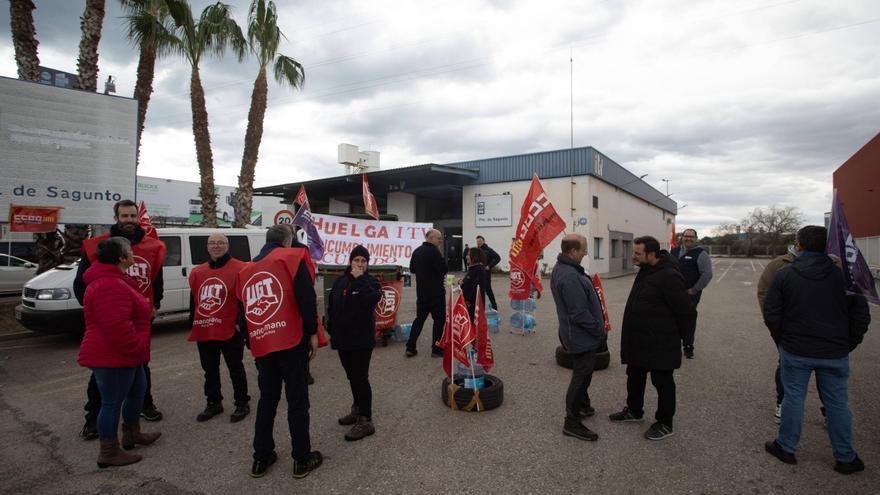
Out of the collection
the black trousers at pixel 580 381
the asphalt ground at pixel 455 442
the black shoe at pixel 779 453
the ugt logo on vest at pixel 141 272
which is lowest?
the asphalt ground at pixel 455 442

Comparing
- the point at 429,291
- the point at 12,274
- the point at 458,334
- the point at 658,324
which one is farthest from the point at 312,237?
the point at 12,274

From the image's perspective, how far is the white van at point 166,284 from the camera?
22.5ft

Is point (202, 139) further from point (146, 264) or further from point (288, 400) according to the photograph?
point (288, 400)

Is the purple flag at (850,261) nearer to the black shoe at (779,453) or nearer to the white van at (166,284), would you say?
the black shoe at (779,453)

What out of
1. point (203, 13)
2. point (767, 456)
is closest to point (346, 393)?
point (767, 456)

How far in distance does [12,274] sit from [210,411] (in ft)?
53.3

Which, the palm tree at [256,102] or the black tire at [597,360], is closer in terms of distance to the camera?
the black tire at [597,360]

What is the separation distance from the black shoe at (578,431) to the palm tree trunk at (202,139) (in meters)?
12.0

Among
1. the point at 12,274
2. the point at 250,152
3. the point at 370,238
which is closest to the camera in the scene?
the point at 370,238

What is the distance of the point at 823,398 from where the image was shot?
3.24 m

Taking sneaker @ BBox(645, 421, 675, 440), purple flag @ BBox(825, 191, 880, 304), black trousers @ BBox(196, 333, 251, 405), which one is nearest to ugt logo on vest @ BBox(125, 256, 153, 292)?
black trousers @ BBox(196, 333, 251, 405)

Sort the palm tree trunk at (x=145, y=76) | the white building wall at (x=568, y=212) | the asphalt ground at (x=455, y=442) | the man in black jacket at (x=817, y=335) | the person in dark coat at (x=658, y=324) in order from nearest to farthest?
the asphalt ground at (x=455, y=442)
the man in black jacket at (x=817, y=335)
the person in dark coat at (x=658, y=324)
the palm tree trunk at (x=145, y=76)
the white building wall at (x=568, y=212)

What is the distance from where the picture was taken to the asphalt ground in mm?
3023

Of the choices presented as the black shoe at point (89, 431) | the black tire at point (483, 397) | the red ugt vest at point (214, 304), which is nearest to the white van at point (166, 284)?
the red ugt vest at point (214, 304)
